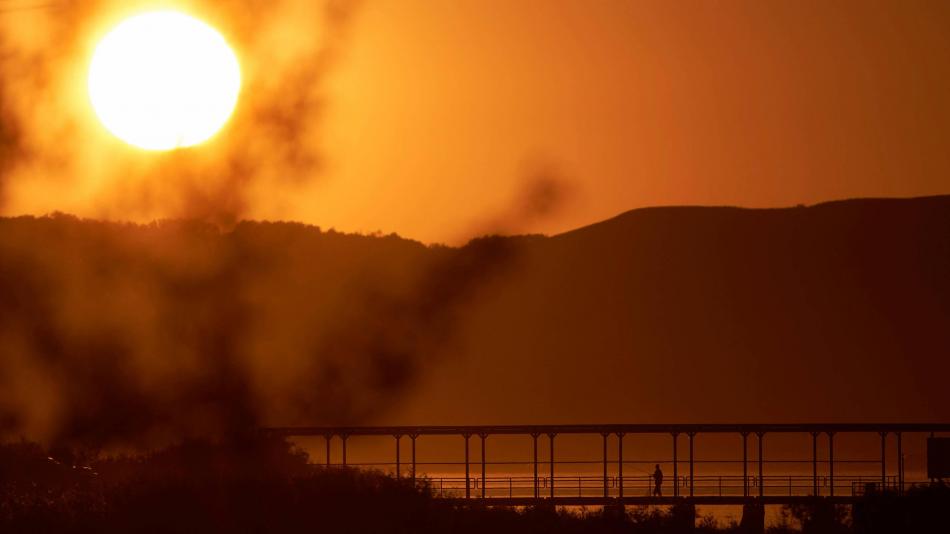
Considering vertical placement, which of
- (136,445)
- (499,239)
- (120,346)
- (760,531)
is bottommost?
(760,531)

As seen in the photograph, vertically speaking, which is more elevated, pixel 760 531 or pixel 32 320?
pixel 32 320

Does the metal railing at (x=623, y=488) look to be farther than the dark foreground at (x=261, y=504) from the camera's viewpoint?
Yes

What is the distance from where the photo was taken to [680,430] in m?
62.2

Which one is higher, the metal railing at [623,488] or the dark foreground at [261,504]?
the dark foreground at [261,504]

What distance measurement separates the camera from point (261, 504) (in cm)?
1892

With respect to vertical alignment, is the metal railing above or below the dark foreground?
below

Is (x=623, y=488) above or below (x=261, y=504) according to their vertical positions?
below

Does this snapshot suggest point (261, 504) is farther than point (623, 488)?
No

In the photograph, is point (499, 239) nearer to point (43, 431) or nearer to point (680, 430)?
point (43, 431)

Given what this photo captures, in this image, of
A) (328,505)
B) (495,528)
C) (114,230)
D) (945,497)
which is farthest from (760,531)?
(114,230)

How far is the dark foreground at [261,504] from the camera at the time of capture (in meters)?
10.2

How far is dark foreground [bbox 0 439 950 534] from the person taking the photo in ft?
33.6

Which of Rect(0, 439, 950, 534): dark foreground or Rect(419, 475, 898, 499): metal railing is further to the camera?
Rect(419, 475, 898, 499): metal railing

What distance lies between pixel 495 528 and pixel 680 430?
2094cm
